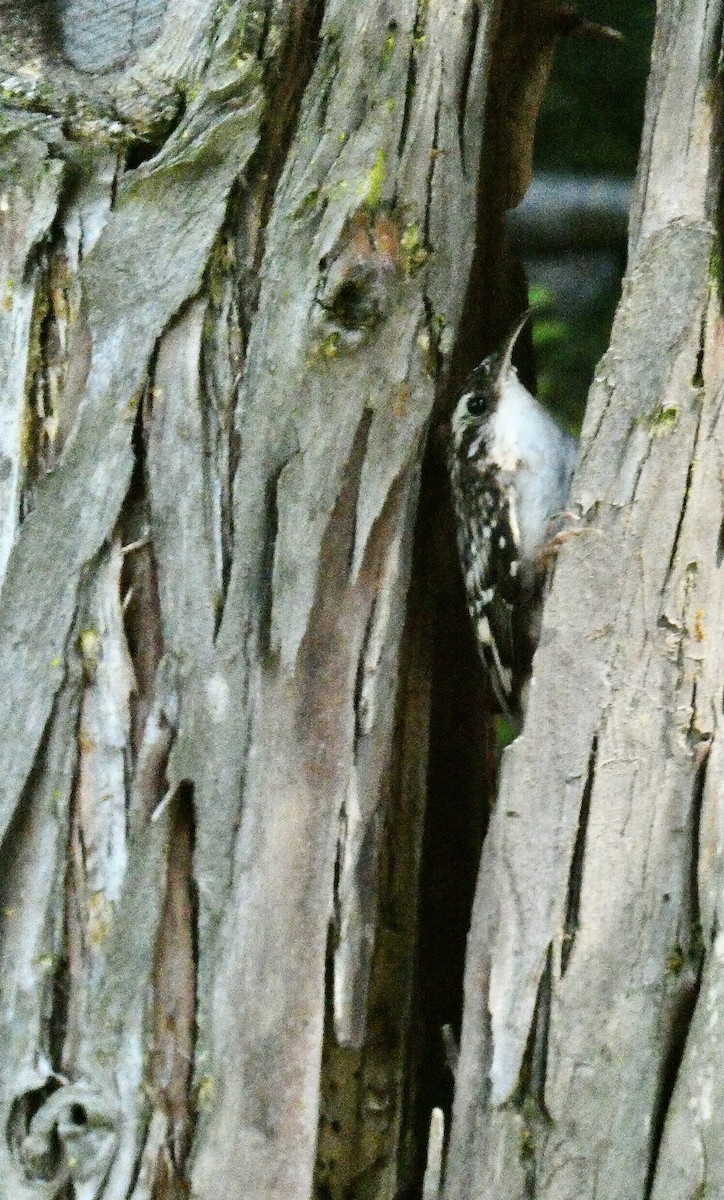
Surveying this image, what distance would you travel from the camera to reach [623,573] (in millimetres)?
2023

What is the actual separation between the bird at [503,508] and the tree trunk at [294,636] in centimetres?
46

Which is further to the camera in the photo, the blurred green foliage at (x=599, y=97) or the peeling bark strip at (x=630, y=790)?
the blurred green foliage at (x=599, y=97)

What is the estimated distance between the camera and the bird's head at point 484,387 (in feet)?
8.63

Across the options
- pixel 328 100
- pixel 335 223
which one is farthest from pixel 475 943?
pixel 328 100

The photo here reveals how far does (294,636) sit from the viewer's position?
2.01 m

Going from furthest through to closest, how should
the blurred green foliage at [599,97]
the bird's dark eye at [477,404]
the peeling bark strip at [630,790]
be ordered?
the blurred green foliage at [599,97] → the bird's dark eye at [477,404] → the peeling bark strip at [630,790]

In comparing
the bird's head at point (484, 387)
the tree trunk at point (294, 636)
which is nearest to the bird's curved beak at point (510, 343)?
the bird's head at point (484, 387)

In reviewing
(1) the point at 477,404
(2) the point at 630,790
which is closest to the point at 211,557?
(2) the point at 630,790

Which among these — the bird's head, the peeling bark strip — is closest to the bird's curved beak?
the bird's head

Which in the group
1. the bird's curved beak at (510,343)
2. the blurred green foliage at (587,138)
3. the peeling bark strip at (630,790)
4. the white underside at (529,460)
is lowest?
the peeling bark strip at (630,790)

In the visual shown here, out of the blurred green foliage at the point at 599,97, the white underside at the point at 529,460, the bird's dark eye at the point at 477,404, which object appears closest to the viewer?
the bird's dark eye at the point at 477,404

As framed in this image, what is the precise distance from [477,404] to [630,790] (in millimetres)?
984

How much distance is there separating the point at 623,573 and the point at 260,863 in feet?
2.34

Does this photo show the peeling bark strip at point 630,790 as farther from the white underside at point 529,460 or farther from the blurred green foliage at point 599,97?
the blurred green foliage at point 599,97
